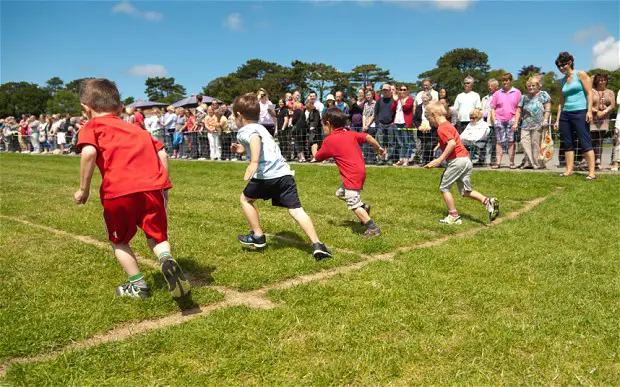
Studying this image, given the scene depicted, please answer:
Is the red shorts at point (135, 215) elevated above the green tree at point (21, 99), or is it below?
below

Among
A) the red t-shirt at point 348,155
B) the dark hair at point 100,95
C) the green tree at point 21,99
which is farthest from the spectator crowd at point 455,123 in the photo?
the green tree at point 21,99

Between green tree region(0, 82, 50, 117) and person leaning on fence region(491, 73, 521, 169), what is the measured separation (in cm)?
12001

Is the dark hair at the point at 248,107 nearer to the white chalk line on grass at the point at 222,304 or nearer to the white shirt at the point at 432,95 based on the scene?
the white chalk line on grass at the point at 222,304

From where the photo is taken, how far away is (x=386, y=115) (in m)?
12.8

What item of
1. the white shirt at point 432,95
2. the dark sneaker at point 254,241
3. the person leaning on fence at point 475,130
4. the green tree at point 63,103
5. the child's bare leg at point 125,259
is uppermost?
the green tree at point 63,103

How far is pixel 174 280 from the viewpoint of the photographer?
3316mm

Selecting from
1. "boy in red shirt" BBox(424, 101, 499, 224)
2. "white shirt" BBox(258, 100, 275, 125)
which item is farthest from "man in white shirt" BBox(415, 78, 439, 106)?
"boy in red shirt" BBox(424, 101, 499, 224)

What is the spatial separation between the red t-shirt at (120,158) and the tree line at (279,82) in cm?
8288

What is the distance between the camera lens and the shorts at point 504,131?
1143 centimetres

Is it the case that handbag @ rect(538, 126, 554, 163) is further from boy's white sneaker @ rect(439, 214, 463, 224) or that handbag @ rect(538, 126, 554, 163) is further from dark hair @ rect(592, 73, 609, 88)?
boy's white sneaker @ rect(439, 214, 463, 224)

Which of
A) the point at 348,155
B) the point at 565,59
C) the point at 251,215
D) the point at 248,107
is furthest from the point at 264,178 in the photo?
the point at 565,59

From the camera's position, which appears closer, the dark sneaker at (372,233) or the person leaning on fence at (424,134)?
the dark sneaker at (372,233)

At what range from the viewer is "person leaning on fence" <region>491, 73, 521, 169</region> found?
11.3 meters

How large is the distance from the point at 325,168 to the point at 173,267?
9.23 m
